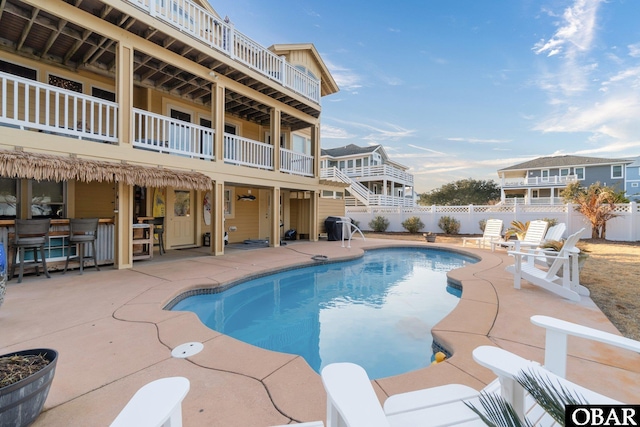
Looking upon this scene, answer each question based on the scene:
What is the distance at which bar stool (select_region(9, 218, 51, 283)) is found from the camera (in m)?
5.23

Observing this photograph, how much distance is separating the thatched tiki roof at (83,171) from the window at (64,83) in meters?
3.24

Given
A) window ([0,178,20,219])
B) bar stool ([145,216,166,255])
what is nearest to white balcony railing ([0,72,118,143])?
window ([0,178,20,219])

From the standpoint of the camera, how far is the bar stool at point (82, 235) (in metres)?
5.91

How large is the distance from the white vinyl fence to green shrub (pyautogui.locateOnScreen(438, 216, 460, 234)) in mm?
220

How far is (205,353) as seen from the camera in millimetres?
2830

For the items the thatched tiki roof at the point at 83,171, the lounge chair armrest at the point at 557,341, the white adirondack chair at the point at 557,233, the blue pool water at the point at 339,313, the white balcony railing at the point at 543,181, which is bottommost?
the blue pool water at the point at 339,313

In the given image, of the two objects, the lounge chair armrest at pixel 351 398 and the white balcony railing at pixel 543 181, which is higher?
the white balcony railing at pixel 543 181

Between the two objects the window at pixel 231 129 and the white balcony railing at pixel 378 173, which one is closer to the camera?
the window at pixel 231 129

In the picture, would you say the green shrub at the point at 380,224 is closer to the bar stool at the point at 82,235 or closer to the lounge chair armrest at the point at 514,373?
the bar stool at the point at 82,235

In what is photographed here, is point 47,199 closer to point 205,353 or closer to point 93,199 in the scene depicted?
point 93,199

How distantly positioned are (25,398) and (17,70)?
862 centimetres

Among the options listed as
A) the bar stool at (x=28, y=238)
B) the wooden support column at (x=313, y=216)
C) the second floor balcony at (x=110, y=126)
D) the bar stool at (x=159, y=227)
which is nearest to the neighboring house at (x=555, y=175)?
the wooden support column at (x=313, y=216)

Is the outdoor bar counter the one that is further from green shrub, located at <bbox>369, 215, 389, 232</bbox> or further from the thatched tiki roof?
green shrub, located at <bbox>369, 215, 389, 232</bbox>

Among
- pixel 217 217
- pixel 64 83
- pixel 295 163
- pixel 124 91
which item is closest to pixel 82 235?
pixel 217 217
